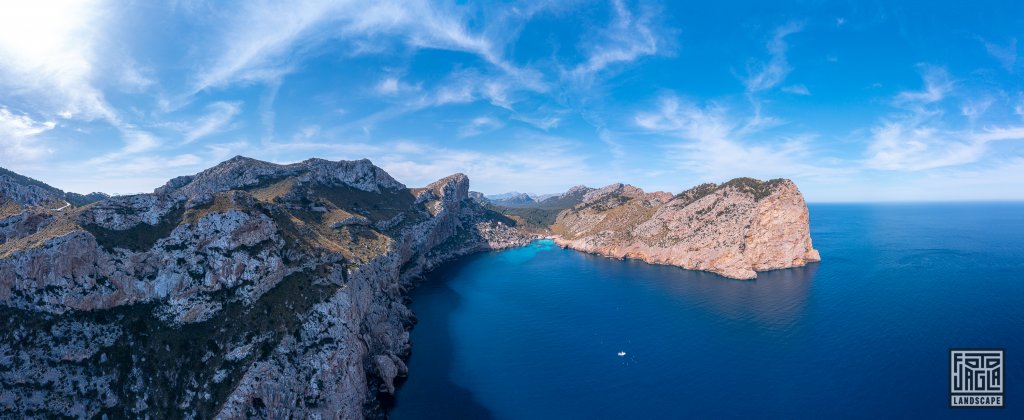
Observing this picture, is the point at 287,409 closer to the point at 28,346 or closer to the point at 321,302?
the point at 321,302

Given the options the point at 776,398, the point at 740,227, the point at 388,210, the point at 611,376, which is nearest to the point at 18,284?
the point at 611,376

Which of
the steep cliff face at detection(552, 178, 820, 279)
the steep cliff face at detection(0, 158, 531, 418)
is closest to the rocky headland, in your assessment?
the steep cliff face at detection(0, 158, 531, 418)

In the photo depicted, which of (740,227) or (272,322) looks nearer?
(272,322)

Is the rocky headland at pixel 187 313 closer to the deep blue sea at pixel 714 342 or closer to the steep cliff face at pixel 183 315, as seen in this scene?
the steep cliff face at pixel 183 315

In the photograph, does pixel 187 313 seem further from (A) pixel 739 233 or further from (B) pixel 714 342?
(A) pixel 739 233

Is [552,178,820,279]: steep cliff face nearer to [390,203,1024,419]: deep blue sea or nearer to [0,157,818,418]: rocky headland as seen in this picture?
[390,203,1024,419]: deep blue sea

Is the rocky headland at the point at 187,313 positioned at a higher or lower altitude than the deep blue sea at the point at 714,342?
higher

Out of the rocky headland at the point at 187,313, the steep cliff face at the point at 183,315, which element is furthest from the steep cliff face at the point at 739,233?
the steep cliff face at the point at 183,315
